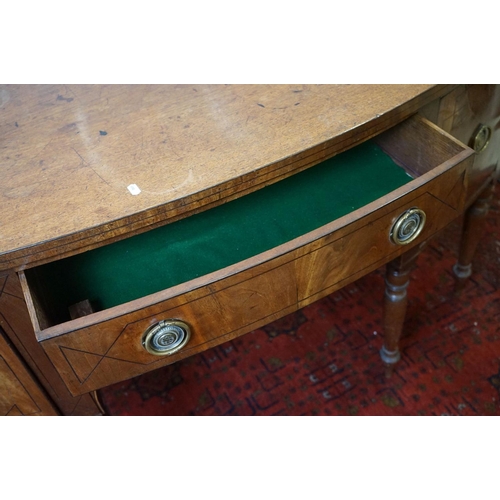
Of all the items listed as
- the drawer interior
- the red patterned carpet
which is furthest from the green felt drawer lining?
the red patterned carpet

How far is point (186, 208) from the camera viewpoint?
659 mm

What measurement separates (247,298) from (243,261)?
0.05 meters

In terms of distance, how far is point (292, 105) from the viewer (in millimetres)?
757

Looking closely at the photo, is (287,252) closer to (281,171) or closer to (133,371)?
(281,171)

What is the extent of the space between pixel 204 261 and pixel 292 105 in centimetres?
21

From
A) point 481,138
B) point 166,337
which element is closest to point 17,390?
point 166,337

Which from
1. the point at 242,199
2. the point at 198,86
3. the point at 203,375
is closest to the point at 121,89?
the point at 198,86

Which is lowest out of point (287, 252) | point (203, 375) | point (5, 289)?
point (287, 252)

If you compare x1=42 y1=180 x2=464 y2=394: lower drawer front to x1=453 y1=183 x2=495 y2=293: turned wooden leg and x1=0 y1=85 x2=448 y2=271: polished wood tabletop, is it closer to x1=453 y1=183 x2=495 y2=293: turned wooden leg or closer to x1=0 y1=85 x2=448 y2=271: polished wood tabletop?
x1=0 y1=85 x2=448 y2=271: polished wood tabletop

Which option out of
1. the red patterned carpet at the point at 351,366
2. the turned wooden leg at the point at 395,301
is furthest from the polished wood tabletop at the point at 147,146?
the red patterned carpet at the point at 351,366

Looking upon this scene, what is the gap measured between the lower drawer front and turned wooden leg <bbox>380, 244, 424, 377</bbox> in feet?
0.53

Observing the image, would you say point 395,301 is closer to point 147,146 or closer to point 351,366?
point 351,366

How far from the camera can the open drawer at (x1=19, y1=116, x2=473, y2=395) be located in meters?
0.63
